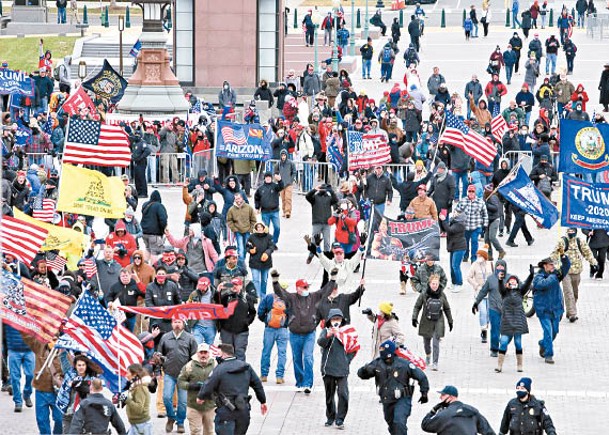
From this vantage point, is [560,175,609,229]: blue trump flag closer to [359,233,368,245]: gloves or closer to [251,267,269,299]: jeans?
[359,233,368,245]: gloves

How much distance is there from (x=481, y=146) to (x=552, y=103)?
11278 mm

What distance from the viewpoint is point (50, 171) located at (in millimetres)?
27922

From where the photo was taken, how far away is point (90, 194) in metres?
21.2

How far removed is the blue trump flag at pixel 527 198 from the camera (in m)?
23.4

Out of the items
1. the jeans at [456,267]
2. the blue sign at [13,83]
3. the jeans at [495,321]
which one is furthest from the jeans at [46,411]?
the blue sign at [13,83]

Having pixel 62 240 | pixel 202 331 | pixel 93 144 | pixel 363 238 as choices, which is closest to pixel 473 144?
pixel 363 238

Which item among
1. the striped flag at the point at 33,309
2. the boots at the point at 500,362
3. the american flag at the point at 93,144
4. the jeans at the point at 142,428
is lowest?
the boots at the point at 500,362

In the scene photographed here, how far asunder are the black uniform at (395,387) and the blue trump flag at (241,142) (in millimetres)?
13575

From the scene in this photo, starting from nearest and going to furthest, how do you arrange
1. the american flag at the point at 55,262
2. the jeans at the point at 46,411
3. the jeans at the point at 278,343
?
the jeans at the point at 46,411, the jeans at the point at 278,343, the american flag at the point at 55,262

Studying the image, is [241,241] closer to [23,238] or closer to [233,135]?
[233,135]

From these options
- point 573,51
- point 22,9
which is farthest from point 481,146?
point 22,9

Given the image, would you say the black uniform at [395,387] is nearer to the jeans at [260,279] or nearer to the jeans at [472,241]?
the jeans at [260,279]

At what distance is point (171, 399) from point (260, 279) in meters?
5.68

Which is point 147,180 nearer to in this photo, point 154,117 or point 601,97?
point 154,117
